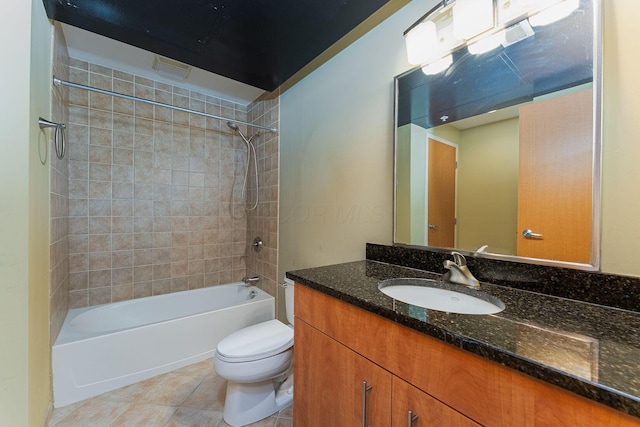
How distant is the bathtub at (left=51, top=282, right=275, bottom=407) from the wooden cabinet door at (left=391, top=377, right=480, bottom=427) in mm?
1732

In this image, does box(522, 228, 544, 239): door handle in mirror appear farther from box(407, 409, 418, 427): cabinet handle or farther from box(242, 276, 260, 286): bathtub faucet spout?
box(242, 276, 260, 286): bathtub faucet spout

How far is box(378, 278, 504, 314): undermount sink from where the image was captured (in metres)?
0.86

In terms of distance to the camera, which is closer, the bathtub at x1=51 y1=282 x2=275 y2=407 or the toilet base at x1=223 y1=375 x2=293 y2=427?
the toilet base at x1=223 y1=375 x2=293 y2=427

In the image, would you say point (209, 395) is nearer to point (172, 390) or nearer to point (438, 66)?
point (172, 390)

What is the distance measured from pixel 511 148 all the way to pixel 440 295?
2.01 ft

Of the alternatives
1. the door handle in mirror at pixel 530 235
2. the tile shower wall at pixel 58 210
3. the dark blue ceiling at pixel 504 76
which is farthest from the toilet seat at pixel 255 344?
the dark blue ceiling at pixel 504 76

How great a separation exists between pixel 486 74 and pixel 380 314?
1.04 metres

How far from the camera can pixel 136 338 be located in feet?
5.72

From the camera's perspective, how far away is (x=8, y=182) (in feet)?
3.43

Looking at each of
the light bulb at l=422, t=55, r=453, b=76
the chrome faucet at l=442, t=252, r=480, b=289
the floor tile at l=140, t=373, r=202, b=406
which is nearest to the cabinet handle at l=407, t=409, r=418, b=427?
the chrome faucet at l=442, t=252, r=480, b=289

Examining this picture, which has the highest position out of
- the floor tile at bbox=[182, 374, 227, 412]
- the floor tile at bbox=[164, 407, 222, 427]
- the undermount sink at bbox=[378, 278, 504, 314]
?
the undermount sink at bbox=[378, 278, 504, 314]

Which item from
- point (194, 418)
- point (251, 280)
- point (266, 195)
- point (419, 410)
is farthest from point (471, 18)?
point (251, 280)

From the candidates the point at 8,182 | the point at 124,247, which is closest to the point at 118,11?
the point at 8,182

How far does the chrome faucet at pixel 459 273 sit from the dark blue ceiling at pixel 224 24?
1321 millimetres
